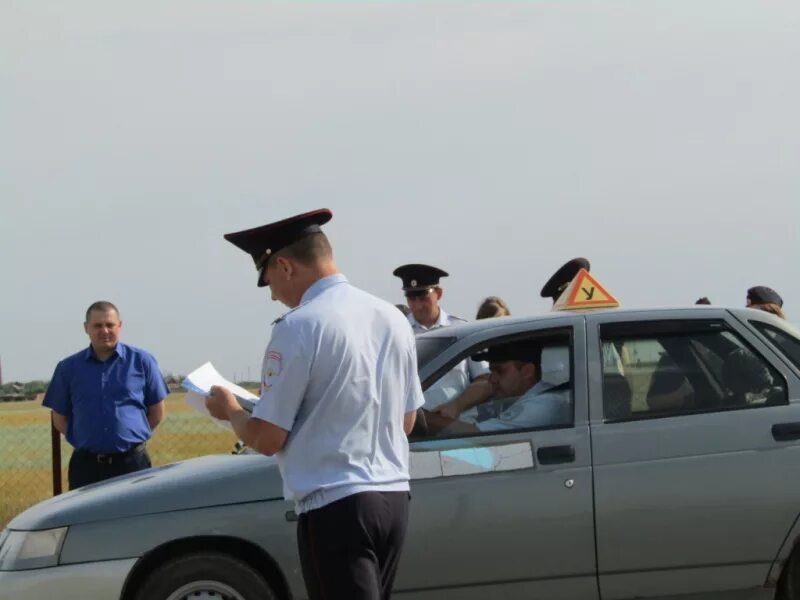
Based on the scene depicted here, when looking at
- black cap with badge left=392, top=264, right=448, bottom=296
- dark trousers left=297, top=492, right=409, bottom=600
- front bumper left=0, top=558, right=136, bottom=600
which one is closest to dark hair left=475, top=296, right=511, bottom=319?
black cap with badge left=392, top=264, right=448, bottom=296

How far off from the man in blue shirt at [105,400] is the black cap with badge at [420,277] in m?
1.92

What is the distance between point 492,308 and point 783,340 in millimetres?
3600

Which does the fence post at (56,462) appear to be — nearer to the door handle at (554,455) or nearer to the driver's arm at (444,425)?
the driver's arm at (444,425)

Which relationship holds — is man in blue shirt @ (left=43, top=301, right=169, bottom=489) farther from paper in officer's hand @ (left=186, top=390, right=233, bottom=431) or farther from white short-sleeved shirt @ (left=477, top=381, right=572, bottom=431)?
paper in officer's hand @ (left=186, top=390, right=233, bottom=431)

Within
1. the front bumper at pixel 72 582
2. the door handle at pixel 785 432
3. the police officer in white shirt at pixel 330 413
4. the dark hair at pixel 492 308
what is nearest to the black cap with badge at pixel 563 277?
the dark hair at pixel 492 308

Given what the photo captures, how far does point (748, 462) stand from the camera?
5820 mm

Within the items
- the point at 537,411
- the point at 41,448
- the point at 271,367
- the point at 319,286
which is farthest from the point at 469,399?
the point at 41,448

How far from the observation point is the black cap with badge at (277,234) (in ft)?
12.3

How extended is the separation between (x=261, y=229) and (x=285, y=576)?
2411 millimetres

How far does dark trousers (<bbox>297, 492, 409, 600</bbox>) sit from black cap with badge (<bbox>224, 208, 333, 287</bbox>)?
760 millimetres

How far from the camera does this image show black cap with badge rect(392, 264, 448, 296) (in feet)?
30.3

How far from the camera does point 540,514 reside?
18.7 ft

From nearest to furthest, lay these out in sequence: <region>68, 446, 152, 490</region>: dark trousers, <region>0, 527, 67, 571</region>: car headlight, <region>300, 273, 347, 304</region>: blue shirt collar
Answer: <region>300, 273, 347, 304</region>: blue shirt collar < <region>0, 527, 67, 571</region>: car headlight < <region>68, 446, 152, 490</region>: dark trousers

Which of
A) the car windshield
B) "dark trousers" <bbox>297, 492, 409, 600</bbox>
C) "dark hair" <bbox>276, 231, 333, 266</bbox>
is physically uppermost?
"dark hair" <bbox>276, 231, 333, 266</bbox>
